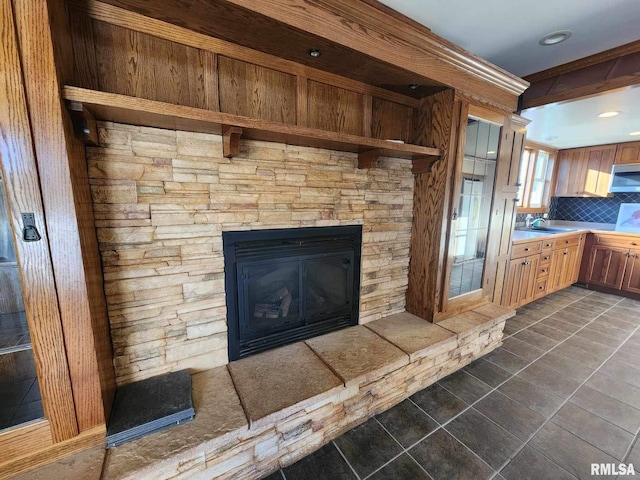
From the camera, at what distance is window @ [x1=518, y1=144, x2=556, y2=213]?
165 inches

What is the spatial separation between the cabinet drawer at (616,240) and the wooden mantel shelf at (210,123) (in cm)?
422

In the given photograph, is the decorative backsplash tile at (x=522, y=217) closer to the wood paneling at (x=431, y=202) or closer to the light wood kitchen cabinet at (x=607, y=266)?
the light wood kitchen cabinet at (x=607, y=266)

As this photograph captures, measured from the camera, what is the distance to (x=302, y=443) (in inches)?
55.5

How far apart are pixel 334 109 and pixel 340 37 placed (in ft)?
1.37

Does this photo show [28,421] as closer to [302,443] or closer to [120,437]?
[120,437]

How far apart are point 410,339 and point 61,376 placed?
1.82 meters

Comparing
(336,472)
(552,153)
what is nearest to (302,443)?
(336,472)

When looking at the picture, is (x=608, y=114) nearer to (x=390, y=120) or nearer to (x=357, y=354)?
(x=390, y=120)

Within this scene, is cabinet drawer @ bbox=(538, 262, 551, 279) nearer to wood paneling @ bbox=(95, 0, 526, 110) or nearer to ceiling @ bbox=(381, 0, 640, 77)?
ceiling @ bbox=(381, 0, 640, 77)

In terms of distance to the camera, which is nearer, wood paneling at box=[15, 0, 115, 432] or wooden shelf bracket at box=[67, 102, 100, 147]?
wood paneling at box=[15, 0, 115, 432]

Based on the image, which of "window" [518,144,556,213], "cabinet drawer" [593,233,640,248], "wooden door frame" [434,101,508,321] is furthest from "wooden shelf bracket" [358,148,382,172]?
"cabinet drawer" [593,233,640,248]

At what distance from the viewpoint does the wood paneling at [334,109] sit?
159cm

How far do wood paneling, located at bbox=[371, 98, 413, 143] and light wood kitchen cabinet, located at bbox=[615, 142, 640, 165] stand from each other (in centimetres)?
441

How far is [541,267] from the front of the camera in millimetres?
3449
